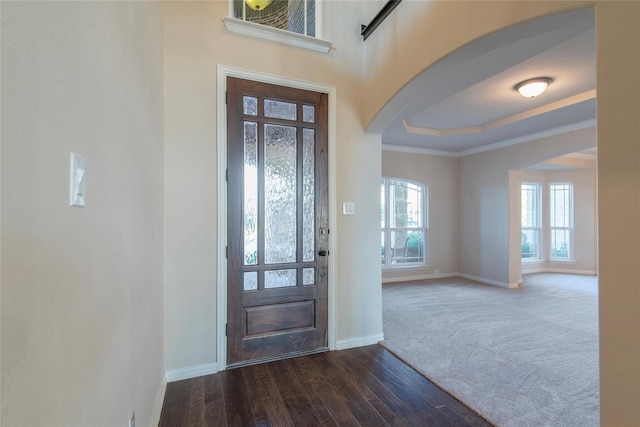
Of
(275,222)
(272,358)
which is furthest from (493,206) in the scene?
(272,358)

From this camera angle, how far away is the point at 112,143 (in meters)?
1.05

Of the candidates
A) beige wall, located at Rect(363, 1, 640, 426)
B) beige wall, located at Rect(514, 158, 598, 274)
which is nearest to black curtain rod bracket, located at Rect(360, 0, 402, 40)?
beige wall, located at Rect(363, 1, 640, 426)

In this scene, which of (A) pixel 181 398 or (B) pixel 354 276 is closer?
(A) pixel 181 398

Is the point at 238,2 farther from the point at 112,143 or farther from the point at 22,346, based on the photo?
the point at 22,346

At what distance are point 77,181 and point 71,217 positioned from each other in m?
0.10

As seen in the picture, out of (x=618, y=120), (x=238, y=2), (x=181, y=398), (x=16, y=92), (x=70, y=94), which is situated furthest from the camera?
(x=238, y=2)

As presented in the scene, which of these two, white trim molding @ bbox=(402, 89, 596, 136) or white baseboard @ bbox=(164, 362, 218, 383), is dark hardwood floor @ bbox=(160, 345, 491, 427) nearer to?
white baseboard @ bbox=(164, 362, 218, 383)

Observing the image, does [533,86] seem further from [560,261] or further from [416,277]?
[560,261]

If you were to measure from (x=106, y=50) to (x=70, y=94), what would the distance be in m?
0.37

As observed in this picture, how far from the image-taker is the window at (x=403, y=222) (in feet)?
19.0

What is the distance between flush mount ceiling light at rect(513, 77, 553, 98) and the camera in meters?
3.09

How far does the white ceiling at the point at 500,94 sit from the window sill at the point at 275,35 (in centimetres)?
89

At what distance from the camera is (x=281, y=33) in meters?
2.52

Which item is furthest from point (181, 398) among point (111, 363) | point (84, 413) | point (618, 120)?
point (618, 120)
